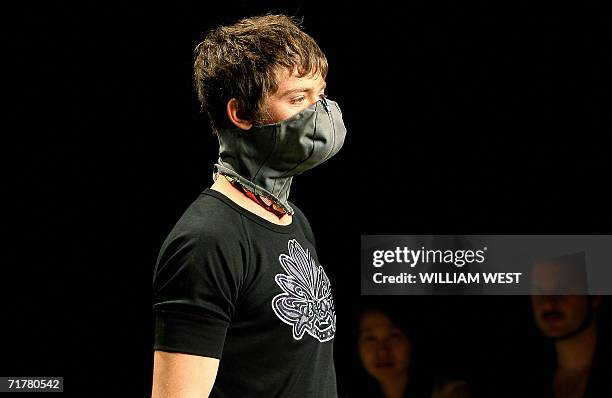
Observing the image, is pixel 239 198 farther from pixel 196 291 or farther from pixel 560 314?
pixel 560 314

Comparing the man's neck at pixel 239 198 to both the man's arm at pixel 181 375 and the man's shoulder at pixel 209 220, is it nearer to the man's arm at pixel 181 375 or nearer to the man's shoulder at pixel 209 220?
the man's shoulder at pixel 209 220

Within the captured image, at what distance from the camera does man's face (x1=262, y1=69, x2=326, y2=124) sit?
3.45ft

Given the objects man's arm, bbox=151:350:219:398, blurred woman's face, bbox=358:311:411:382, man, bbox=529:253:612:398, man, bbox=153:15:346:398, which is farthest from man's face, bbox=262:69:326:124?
man, bbox=529:253:612:398

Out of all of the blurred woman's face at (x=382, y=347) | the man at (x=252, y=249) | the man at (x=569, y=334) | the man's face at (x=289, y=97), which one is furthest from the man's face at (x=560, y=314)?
the man's face at (x=289, y=97)

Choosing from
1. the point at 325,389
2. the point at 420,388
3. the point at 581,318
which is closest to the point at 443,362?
the point at 420,388

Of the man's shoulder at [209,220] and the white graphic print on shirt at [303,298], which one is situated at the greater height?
the man's shoulder at [209,220]

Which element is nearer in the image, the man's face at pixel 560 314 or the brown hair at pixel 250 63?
the brown hair at pixel 250 63

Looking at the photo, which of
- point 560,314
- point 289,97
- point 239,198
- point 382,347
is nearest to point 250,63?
point 289,97

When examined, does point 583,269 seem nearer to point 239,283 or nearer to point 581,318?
point 581,318

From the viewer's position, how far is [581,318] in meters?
2.18

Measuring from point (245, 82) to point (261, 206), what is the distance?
160 mm

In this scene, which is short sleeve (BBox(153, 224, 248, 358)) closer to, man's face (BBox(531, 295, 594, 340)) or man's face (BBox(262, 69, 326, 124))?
man's face (BBox(262, 69, 326, 124))

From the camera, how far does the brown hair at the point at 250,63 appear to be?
1044 mm

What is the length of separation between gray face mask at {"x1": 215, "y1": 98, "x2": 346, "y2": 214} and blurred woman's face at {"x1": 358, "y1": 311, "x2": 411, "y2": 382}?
113 cm
